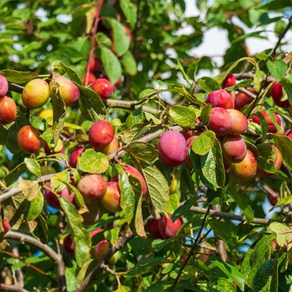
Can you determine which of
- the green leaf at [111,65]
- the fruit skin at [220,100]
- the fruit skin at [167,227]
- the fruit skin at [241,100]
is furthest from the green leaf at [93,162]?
the green leaf at [111,65]

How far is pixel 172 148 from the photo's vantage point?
1.29m

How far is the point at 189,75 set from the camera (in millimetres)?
1824

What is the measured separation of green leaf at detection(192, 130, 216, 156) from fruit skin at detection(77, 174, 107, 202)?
21 centimetres

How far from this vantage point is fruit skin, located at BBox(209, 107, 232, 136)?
131cm

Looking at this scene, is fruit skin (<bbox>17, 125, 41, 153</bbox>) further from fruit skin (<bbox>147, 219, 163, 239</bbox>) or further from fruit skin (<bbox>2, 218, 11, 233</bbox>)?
fruit skin (<bbox>147, 219, 163, 239</bbox>)

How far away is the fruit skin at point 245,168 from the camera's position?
1.41 metres

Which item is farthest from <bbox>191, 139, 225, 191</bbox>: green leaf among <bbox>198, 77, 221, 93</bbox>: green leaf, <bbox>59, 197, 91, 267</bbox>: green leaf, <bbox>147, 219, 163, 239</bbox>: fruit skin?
<bbox>147, 219, 163, 239</bbox>: fruit skin

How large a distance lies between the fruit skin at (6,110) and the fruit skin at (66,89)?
94 mm

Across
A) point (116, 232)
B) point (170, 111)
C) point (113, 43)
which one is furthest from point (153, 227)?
point (113, 43)

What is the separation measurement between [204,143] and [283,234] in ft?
0.95

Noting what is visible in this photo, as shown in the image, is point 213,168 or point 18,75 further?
point 18,75

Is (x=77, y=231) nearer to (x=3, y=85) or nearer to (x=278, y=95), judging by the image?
(x=3, y=85)

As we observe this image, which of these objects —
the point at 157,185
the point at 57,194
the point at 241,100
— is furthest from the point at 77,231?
the point at 241,100

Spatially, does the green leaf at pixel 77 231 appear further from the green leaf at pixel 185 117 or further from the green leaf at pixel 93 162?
the green leaf at pixel 185 117
